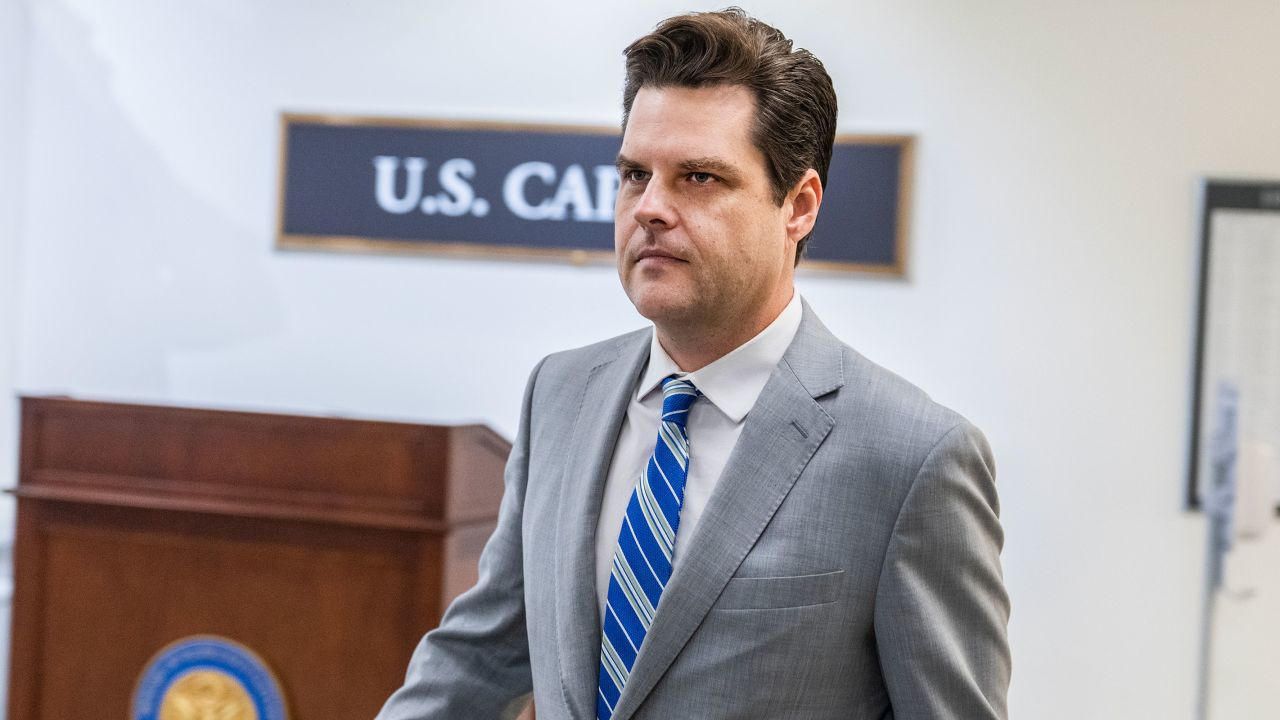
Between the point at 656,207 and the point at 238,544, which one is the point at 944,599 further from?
the point at 238,544

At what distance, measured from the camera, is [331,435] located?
8.36 ft

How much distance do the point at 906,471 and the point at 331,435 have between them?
1.71 m

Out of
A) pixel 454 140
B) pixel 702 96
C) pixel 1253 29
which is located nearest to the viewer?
pixel 702 96

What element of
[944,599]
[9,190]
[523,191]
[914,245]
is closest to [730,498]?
[944,599]

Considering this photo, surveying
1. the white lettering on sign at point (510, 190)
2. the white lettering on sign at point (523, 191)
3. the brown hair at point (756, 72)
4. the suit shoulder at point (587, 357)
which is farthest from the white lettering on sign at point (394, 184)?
the brown hair at point (756, 72)

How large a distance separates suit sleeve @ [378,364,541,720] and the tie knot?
0.85 feet

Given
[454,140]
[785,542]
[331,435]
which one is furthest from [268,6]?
[785,542]

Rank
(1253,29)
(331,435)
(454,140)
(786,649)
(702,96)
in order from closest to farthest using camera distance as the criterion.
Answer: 1. (786,649)
2. (702,96)
3. (331,435)
4. (1253,29)
5. (454,140)

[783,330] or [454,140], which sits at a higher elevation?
[454,140]

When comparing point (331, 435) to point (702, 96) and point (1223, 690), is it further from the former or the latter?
point (1223, 690)

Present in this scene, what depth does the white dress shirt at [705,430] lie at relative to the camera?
124cm

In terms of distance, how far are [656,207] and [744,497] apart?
303 millimetres

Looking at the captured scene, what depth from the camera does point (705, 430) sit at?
1.27 metres

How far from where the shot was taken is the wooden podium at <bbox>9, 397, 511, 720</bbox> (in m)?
2.49
